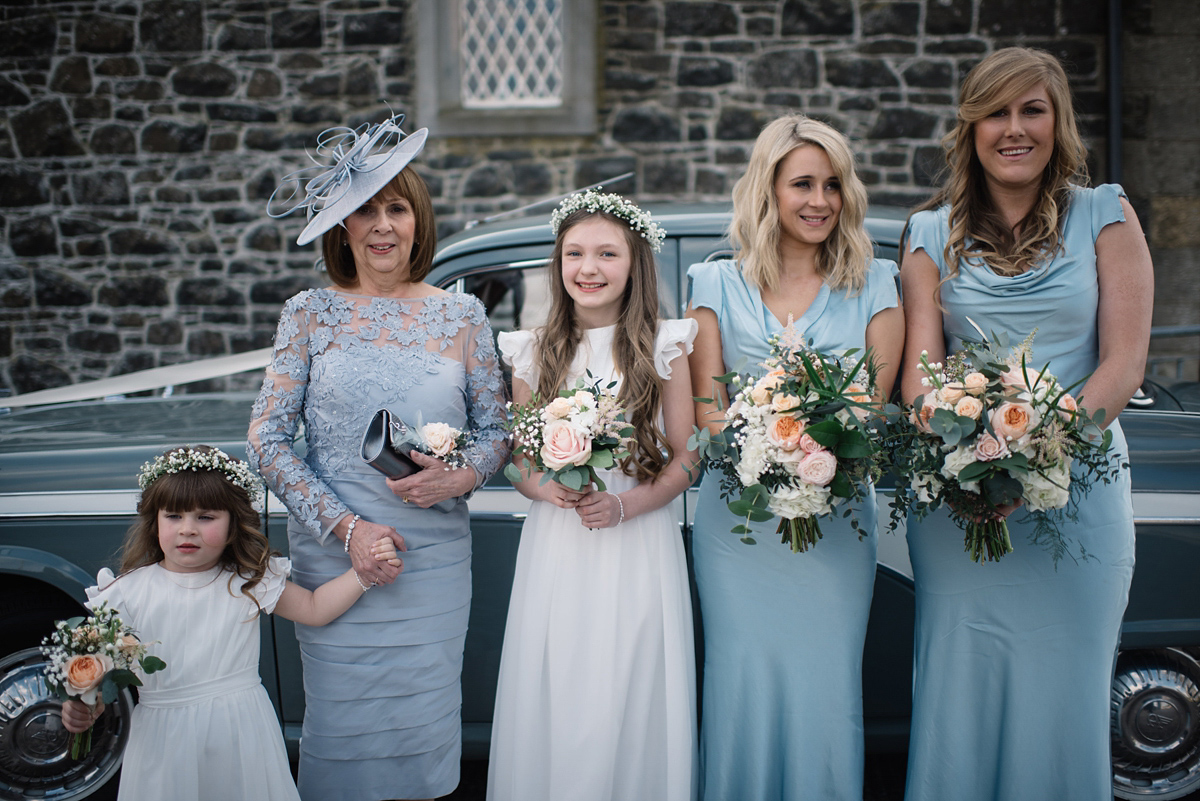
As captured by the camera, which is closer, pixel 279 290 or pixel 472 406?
pixel 472 406

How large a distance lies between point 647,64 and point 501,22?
4.59ft

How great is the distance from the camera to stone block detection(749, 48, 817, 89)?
26.5 ft

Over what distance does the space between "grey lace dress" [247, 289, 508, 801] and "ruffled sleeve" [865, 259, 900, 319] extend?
1.09 metres

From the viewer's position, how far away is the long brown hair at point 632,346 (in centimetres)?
248

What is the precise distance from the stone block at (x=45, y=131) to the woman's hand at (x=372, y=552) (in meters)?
7.82

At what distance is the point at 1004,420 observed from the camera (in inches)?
79.0

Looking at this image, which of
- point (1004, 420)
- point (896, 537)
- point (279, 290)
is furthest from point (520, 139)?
point (1004, 420)

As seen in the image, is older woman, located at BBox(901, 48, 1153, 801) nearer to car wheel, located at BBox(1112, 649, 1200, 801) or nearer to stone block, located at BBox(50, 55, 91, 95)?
car wheel, located at BBox(1112, 649, 1200, 801)

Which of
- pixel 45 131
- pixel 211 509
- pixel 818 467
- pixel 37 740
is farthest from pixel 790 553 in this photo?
pixel 45 131

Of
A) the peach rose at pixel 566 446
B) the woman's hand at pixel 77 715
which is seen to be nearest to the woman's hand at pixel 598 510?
the peach rose at pixel 566 446

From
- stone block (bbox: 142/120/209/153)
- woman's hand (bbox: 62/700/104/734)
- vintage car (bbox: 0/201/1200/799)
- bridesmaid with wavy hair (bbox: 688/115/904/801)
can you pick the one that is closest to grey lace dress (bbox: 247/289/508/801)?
vintage car (bbox: 0/201/1200/799)

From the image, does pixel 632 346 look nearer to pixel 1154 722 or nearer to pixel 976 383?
pixel 976 383

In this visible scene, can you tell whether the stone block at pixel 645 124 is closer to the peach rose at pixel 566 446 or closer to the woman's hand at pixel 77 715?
the peach rose at pixel 566 446

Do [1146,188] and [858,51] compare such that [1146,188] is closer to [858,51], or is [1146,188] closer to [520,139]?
[858,51]
